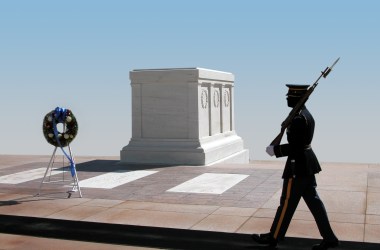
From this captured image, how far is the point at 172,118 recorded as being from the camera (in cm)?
1348

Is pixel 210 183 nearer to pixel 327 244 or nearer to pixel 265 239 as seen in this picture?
pixel 265 239

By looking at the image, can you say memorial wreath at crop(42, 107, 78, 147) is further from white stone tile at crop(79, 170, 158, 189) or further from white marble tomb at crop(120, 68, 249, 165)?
white marble tomb at crop(120, 68, 249, 165)

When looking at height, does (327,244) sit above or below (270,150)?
below

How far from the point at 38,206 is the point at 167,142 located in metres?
5.53

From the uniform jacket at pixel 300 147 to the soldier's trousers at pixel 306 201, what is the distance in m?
0.10

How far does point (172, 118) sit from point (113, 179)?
3136mm

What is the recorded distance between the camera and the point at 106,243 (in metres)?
6.55

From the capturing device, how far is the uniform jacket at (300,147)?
558 centimetres

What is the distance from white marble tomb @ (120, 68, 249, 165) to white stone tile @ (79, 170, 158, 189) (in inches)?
59.9

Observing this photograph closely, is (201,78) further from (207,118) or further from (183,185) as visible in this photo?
(183,185)

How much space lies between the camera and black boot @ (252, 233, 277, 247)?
589 cm

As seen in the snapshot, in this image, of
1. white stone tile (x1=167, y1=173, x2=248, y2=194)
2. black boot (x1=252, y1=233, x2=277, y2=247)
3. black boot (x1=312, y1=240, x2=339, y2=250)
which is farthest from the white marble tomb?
black boot (x1=312, y1=240, x2=339, y2=250)

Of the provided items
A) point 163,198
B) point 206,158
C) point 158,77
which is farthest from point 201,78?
point 163,198

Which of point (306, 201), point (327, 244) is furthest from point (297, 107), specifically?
point (327, 244)
